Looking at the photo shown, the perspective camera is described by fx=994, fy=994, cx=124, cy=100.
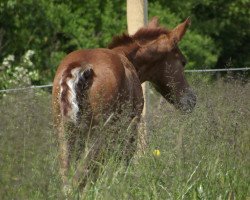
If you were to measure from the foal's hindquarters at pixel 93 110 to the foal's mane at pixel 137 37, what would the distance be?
0.97 meters

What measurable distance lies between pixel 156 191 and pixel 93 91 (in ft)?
4.87

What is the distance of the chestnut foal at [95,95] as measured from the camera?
261 inches

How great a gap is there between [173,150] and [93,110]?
1189 mm

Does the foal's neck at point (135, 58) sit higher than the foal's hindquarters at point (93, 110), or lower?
lower

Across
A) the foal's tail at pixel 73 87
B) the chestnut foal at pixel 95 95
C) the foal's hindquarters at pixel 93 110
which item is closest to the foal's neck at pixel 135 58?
the chestnut foal at pixel 95 95

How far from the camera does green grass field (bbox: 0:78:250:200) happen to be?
5.70 m

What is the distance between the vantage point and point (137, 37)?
9547 millimetres

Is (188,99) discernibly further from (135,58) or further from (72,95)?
(72,95)

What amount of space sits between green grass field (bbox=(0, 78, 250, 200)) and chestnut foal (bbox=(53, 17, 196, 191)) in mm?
177

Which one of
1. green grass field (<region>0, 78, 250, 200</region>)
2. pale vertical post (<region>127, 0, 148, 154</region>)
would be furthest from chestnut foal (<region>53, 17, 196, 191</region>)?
pale vertical post (<region>127, 0, 148, 154</region>)

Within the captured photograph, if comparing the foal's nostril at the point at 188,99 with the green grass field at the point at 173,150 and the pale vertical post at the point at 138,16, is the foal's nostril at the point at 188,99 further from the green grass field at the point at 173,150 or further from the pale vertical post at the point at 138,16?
the green grass field at the point at 173,150

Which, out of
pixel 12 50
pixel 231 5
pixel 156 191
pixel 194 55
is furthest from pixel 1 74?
pixel 156 191

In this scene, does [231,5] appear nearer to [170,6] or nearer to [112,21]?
[170,6]

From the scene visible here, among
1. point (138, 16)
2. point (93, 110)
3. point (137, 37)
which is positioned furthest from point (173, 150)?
point (138, 16)
